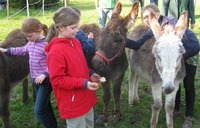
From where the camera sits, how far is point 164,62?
9.33ft

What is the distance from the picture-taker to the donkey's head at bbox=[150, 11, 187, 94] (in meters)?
2.79

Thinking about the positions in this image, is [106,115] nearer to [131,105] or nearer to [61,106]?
[131,105]

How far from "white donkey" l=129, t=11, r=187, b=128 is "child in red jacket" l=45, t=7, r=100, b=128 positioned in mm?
931

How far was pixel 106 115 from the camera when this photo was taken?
13.5ft

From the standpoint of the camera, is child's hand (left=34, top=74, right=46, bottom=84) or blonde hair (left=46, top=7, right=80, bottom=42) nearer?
blonde hair (left=46, top=7, right=80, bottom=42)

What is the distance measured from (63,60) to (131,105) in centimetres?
265

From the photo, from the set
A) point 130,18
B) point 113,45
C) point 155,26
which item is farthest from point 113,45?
point 155,26

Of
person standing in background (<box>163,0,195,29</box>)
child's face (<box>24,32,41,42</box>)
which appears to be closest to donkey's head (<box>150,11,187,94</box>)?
child's face (<box>24,32,41,42</box>)

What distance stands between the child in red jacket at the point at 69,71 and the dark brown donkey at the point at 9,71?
4.80 ft

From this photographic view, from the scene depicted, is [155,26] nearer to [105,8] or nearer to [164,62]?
[164,62]

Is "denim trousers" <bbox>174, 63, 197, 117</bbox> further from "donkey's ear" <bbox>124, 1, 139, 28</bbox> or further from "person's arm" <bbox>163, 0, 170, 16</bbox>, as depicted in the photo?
"person's arm" <bbox>163, 0, 170, 16</bbox>

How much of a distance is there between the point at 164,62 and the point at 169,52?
0.13 m

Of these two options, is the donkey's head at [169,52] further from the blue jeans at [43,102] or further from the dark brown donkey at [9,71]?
the dark brown donkey at [9,71]

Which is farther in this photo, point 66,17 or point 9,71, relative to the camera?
point 9,71
